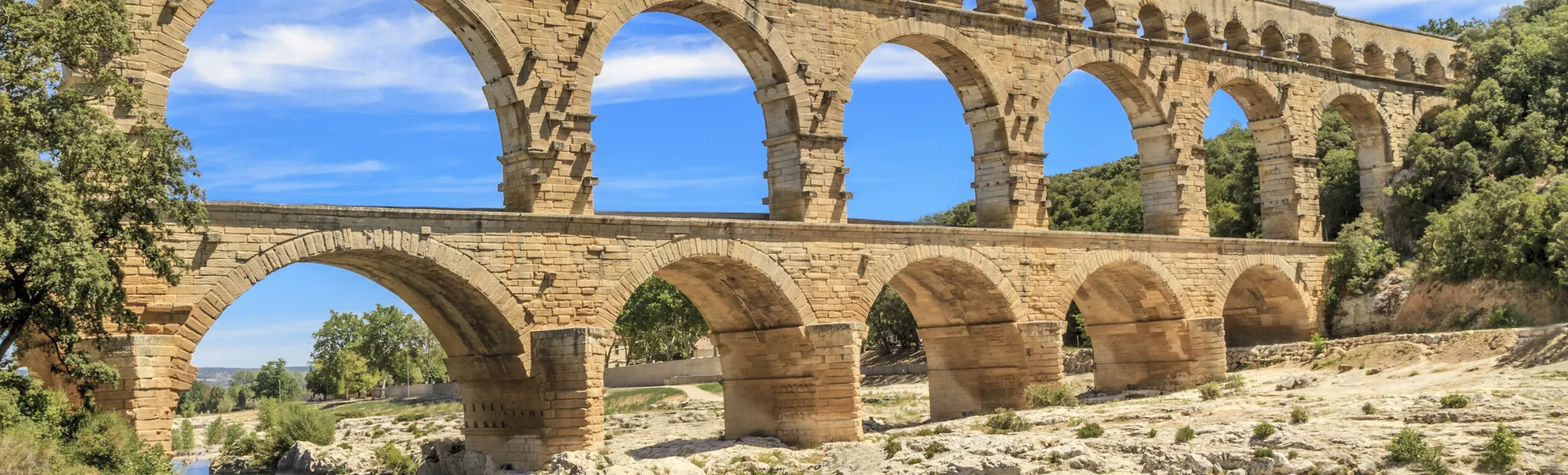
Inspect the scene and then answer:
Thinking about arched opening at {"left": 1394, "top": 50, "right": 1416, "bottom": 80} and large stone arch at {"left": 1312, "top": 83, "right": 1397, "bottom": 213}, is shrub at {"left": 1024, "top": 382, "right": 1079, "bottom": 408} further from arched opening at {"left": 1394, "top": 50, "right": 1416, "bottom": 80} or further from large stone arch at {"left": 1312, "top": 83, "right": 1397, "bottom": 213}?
arched opening at {"left": 1394, "top": 50, "right": 1416, "bottom": 80}

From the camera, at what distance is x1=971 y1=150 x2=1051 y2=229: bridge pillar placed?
97.5ft

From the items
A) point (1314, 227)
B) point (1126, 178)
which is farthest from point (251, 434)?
point (1126, 178)

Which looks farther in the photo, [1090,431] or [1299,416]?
[1090,431]

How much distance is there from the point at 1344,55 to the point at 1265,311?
8001mm

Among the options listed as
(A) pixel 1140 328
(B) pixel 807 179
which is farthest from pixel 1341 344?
(B) pixel 807 179

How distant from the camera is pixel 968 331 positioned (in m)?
29.8

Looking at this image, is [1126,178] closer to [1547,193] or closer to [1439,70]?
[1439,70]

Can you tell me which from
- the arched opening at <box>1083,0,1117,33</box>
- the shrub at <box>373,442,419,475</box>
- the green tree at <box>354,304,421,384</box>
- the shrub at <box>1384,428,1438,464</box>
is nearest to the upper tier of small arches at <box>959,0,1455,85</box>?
the arched opening at <box>1083,0,1117,33</box>

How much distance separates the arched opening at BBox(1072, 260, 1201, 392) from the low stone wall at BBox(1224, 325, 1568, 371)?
1673mm

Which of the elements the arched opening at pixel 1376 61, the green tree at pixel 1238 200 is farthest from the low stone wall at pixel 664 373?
the arched opening at pixel 1376 61

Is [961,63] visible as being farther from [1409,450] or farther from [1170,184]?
[1409,450]

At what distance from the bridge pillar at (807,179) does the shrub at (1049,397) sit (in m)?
5.34

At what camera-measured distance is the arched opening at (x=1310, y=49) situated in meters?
38.1

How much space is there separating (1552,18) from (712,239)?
28.7 m
